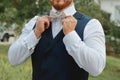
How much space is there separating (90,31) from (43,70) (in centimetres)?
35

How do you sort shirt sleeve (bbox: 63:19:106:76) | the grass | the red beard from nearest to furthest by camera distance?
shirt sleeve (bbox: 63:19:106:76)
the red beard
the grass

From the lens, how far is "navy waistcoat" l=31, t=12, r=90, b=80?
99.6 inches

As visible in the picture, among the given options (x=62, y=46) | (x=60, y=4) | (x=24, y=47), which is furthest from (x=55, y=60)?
(x=60, y=4)

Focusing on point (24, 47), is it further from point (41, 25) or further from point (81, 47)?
point (81, 47)

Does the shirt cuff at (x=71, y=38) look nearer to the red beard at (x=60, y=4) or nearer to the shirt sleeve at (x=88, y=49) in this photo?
the shirt sleeve at (x=88, y=49)

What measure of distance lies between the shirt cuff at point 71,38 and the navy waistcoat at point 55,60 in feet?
0.23

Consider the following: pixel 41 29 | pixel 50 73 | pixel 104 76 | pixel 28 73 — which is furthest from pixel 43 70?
pixel 104 76

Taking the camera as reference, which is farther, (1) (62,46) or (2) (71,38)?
(1) (62,46)

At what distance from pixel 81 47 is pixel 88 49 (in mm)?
39

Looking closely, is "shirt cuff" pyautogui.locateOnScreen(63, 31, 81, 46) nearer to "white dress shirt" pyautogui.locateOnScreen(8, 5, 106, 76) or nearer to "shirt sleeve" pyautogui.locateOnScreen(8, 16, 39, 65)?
"white dress shirt" pyautogui.locateOnScreen(8, 5, 106, 76)

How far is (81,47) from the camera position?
241 centimetres

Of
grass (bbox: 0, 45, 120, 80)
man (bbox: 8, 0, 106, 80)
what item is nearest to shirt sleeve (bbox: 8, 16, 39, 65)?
man (bbox: 8, 0, 106, 80)

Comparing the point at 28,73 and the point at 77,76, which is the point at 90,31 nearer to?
the point at 77,76

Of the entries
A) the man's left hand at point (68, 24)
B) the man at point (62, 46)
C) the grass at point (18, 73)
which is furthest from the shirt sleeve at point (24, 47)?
the grass at point (18, 73)
